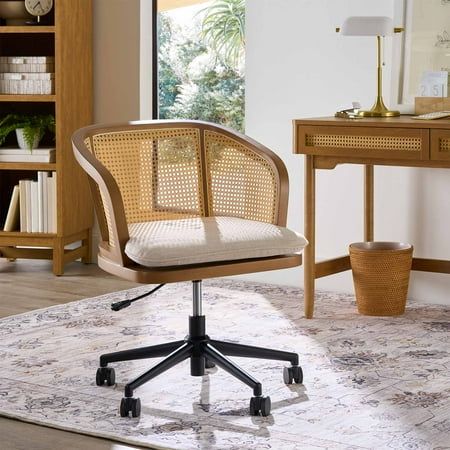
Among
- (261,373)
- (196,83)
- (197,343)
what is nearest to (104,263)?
(197,343)

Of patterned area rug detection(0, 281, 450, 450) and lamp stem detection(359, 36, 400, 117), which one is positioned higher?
lamp stem detection(359, 36, 400, 117)

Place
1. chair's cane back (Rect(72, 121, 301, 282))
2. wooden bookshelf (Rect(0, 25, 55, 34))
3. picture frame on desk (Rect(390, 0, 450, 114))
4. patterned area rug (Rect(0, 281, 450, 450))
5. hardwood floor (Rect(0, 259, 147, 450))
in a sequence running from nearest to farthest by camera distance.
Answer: patterned area rug (Rect(0, 281, 450, 450)) < chair's cane back (Rect(72, 121, 301, 282)) < picture frame on desk (Rect(390, 0, 450, 114)) < hardwood floor (Rect(0, 259, 147, 450)) < wooden bookshelf (Rect(0, 25, 55, 34))

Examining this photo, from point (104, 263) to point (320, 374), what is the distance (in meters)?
0.82

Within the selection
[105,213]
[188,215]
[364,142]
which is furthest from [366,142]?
[105,213]

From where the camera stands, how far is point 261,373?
12.0ft

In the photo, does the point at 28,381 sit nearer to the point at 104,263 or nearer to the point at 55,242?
the point at 104,263

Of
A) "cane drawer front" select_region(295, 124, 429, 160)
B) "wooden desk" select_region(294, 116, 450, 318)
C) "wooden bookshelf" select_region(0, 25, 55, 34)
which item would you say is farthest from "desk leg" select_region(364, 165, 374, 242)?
"wooden bookshelf" select_region(0, 25, 55, 34)

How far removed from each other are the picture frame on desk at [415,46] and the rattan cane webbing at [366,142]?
546mm

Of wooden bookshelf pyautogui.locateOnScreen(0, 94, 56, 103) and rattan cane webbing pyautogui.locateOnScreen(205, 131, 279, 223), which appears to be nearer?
rattan cane webbing pyautogui.locateOnScreen(205, 131, 279, 223)

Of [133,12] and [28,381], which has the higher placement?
[133,12]

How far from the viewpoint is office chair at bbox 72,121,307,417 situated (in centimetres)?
319

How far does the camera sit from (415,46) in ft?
15.5

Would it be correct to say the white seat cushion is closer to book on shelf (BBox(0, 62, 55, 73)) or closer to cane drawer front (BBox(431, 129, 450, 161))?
cane drawer front (BBox(431, 129, 450, 161))

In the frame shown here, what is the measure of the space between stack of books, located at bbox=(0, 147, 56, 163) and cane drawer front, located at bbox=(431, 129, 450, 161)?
2.08 metres
